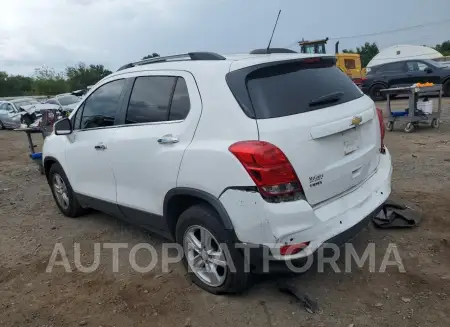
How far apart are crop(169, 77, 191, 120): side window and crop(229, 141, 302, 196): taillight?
0.72m

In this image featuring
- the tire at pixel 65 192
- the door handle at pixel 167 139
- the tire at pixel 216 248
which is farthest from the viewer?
the tire at pixel 65 192

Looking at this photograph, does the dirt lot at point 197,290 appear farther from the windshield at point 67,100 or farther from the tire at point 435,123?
the windshield at point 67,100

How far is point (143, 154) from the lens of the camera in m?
3.53

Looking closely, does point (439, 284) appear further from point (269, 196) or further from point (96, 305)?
point (96, 305)

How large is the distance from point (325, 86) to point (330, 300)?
5.38 feet

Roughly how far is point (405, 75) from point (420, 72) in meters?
0.57

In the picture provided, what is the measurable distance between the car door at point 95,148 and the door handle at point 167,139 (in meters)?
0.85

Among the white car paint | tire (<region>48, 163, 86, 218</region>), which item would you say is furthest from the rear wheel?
tire (<region>48, 163, 86, 218</region>)

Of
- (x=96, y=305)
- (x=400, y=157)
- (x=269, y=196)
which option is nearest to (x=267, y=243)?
(x=269, y=196)

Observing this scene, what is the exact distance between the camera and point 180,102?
3.30m

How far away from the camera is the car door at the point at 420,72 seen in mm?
17094

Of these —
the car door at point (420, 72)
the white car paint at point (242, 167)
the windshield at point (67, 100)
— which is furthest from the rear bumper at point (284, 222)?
the windshield at point (67, 100)

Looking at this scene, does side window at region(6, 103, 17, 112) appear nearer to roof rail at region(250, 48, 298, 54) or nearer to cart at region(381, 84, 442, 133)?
cart at region(381, 84, 442, 133)

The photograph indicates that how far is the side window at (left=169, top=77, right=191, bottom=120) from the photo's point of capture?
10.6ft
